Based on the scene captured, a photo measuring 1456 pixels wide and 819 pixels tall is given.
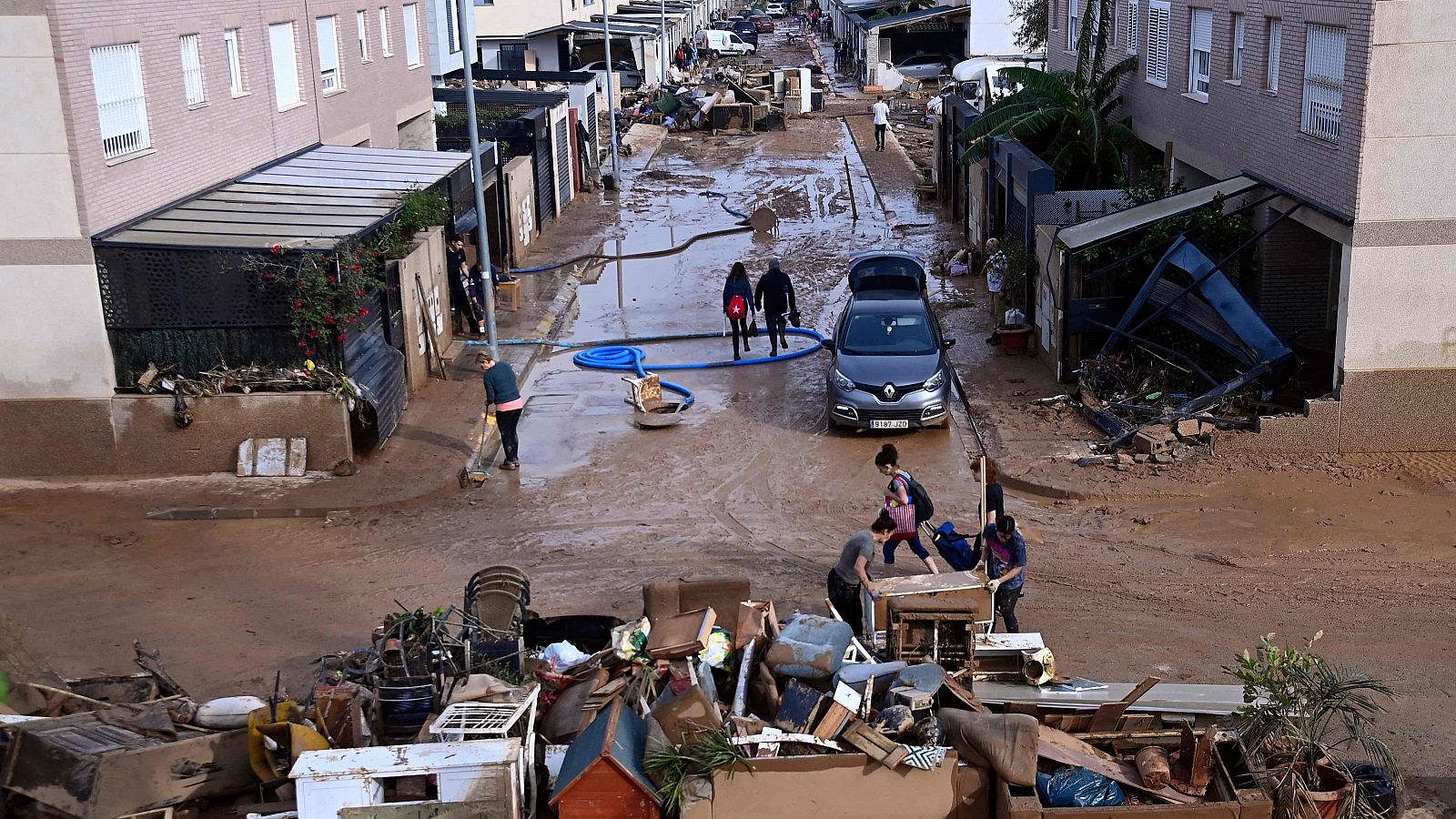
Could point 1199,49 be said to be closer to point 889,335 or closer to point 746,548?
point 889,335

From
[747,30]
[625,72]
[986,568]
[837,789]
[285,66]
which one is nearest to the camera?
[837,789]

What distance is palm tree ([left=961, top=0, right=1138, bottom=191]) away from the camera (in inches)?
960

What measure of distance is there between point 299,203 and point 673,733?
12228 millimetres

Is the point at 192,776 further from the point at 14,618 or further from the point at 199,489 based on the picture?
the point at 199,489

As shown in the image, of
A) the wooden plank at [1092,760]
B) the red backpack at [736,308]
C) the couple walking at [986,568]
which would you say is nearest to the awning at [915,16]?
the red backpack at [736,308]

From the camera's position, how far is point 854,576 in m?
11.3

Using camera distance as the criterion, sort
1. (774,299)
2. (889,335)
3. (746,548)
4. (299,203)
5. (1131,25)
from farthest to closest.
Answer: (1131,25), (774,299), (889,335), (299,203), (746,548)

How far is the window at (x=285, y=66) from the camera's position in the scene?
2166 cm

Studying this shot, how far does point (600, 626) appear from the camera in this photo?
35.3 feet

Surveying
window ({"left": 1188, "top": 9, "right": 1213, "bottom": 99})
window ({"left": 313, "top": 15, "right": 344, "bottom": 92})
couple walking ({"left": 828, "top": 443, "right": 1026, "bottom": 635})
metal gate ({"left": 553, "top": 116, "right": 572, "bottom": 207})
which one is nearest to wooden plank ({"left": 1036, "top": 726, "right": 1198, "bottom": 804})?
couple walking ({"left": 828, "top": 443, "right": 1026, "bottom": 635})

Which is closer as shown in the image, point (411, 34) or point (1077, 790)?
point (1077, 790)

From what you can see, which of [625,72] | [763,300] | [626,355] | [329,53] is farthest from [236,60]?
[625,72]

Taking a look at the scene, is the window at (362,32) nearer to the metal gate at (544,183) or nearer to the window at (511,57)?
the metal gate at (544,183)

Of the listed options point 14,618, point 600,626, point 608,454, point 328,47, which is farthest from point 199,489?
point 328,47
